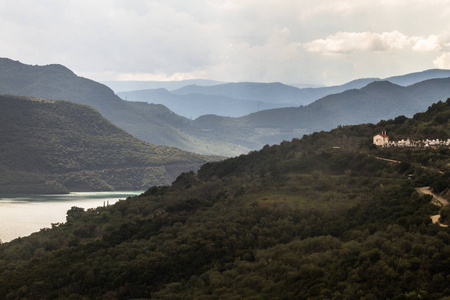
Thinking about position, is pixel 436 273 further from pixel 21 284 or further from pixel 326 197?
pixel 21 284

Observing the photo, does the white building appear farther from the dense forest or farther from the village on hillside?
the dense forest

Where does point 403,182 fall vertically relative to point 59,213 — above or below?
above

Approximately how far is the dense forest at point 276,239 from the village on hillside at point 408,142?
196cm

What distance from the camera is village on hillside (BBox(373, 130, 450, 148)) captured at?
248 ft

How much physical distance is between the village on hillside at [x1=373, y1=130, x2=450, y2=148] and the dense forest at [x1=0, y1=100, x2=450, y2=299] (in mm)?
1960

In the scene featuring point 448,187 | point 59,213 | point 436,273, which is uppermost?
point 448,187

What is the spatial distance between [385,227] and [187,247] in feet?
64.7

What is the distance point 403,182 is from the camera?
2397 inches

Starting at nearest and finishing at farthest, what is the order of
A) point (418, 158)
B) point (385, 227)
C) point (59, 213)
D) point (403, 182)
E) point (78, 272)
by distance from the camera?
point (385, 227), point (78, 272), point (403, 182), point (418, 158), point (59, 213)

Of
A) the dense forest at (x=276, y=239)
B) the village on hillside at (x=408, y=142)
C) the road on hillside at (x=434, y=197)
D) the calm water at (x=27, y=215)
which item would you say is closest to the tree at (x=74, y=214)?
the dense forest at (x=276, y=239)

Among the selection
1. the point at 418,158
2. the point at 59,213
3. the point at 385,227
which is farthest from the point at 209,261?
the point at 59,213

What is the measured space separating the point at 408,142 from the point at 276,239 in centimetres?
3456

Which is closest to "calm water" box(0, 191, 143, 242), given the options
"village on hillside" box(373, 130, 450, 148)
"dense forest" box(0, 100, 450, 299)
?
"dense forest" box(0, 100, 450, 299)

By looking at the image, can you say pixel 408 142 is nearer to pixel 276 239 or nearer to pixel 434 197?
pixel 434 197
